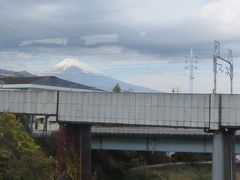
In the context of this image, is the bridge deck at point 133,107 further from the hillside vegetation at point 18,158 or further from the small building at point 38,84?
the small building at point 38,84

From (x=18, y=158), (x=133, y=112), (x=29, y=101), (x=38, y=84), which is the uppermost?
(x=38, y=84)

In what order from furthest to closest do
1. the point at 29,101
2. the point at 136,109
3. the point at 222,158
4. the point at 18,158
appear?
the point at 29,101 → the point at 136,109 → the point at 222,158 → the point at 18,158

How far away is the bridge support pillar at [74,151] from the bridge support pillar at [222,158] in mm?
9089

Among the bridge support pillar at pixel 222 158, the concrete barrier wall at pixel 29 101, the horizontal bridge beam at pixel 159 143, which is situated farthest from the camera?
the horizontal bridge beam at pixel 159 143

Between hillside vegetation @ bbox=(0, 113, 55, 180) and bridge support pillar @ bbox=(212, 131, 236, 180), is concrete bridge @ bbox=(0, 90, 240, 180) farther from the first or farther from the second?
hillside vegetation @ bbox=(0, 113, 55, 180)

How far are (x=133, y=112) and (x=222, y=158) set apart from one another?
611 centimetres

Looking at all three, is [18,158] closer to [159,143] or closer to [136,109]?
[136,109]

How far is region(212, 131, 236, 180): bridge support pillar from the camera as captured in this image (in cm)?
3209

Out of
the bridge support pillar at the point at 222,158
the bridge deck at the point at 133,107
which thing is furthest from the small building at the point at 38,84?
the bridge support pillar at the point at 222,158

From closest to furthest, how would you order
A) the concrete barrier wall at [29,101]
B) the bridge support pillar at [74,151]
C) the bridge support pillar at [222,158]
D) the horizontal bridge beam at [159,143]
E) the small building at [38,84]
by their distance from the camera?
the bridge support pillar at [222,158], the bridge support pillar at [74,151], the concrete barrier wall at [29,101], the horizontal bridge beam at [159,143], the small building at [38,84]

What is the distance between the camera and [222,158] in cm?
3216

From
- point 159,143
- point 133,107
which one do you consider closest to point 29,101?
point 133,107

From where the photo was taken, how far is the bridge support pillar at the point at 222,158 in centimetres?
3209

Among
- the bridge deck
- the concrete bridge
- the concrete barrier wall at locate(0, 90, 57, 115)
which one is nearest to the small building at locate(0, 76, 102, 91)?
the concrete barrier wall at locate(0, 90, 57, 115)
